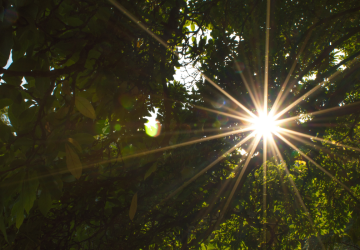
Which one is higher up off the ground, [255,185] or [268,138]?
[268,138]

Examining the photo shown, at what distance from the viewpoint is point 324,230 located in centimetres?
303

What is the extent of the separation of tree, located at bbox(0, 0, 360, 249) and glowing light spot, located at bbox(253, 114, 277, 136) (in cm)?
16

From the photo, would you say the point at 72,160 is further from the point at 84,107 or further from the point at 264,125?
the point at 264,125

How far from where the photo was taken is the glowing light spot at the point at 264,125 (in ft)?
8.65

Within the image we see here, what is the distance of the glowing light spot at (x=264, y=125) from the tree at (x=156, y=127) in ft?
0.52

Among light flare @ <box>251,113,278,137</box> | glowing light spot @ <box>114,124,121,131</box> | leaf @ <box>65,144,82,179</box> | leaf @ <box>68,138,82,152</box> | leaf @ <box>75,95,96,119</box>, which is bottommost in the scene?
leaf @ <box>65,144,82,179</box>

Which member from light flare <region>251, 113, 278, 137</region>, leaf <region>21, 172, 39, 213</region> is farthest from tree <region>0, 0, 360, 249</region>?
light flare <region>251, 113, 278, 137</region>

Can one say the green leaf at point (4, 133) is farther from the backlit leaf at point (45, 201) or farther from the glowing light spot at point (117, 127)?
the glowing light spot at point (117, 127)

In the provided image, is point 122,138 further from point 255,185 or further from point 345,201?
point 345,201

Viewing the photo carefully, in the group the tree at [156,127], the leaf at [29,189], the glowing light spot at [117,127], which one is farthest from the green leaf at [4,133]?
the glowing light spot at [117,127]

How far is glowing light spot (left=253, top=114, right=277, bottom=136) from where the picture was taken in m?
2.64

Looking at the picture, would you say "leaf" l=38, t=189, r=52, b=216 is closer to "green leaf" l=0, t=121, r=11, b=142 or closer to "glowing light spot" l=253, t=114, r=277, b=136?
"green leaf" l=0, t=121, r=11, b=142

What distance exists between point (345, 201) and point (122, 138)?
2.82 meters

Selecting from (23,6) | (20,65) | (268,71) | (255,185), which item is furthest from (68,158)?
(255,185)
